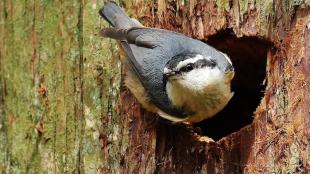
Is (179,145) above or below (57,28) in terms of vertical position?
below

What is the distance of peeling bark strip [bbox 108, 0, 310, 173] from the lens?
3.30m

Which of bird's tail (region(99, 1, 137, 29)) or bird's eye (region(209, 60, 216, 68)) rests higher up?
bird's tail (region(99, 1, 137, 29))

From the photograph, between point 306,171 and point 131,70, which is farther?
point 131,70

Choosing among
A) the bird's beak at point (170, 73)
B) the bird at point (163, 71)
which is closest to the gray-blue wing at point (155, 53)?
the bird at point (163, 71)

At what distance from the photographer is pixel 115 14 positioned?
3510 millimetres

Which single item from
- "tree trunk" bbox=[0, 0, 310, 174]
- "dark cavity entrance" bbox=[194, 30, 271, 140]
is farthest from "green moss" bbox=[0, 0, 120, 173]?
"dark cavity entrance" bbox=[194, 30, 271, 140]

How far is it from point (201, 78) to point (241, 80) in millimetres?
882

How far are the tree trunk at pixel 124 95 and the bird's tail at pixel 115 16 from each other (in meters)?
0.06

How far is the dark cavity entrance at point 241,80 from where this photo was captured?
362 cm

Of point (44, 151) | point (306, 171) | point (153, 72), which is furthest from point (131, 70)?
point (306, 171)

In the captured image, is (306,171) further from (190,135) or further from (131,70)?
(131,70)

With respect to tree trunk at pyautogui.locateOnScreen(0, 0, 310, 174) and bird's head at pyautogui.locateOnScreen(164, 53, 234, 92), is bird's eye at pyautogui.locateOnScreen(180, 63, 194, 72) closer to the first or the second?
bird's head at pyautogui.locateOnScreen(164, 53, 234, 92)

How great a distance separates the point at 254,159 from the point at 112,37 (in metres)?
0.84

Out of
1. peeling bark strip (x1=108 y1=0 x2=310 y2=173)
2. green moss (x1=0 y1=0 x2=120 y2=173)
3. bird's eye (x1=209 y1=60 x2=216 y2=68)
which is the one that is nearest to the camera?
peeling bark strip (x1=108 y1=0 x2=310 y2=173)
